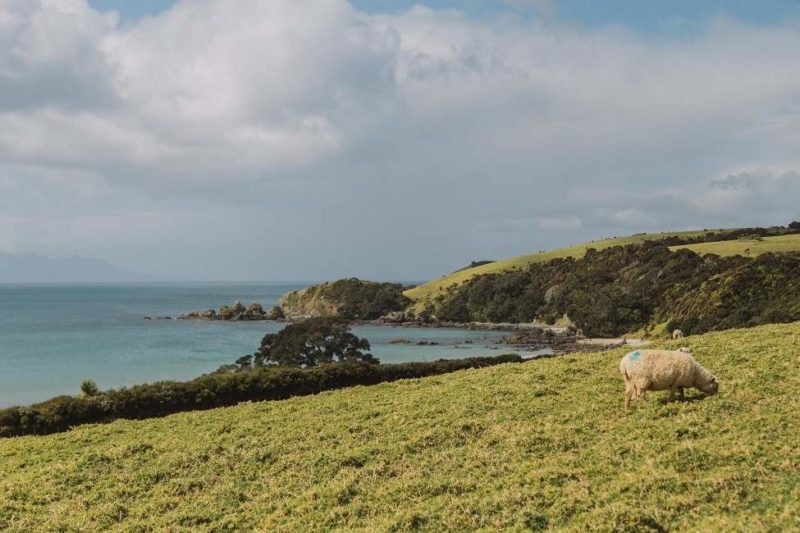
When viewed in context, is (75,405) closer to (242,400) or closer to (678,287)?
(242,400)

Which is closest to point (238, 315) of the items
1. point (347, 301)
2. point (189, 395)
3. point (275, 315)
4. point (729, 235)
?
point (275, 315)

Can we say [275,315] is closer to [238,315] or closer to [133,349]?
[238,315]

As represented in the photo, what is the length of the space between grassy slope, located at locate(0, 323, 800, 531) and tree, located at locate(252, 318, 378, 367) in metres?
34.2

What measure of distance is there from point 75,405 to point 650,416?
2087 centimetres

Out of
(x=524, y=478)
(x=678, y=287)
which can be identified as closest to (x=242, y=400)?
(x=524, y=478)

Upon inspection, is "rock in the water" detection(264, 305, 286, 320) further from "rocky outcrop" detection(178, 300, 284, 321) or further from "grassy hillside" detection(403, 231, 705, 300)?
"grassy hillside" detection(403, 231, 705, 300)

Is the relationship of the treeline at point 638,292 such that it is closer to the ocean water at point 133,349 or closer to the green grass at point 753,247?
the green grass at point 753,247

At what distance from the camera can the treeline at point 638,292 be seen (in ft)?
226

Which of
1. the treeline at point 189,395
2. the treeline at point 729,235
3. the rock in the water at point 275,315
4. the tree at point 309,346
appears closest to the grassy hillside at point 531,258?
the treeline at point 729,235

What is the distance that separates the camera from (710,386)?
14.6 metres

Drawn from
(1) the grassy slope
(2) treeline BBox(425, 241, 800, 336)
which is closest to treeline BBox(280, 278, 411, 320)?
(2) treeline BBox(425, 241, 800, 336)

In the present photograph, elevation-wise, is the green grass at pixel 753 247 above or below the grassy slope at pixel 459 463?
above

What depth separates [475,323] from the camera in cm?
12188

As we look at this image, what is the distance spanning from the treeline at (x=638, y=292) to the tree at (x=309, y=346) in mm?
39172
